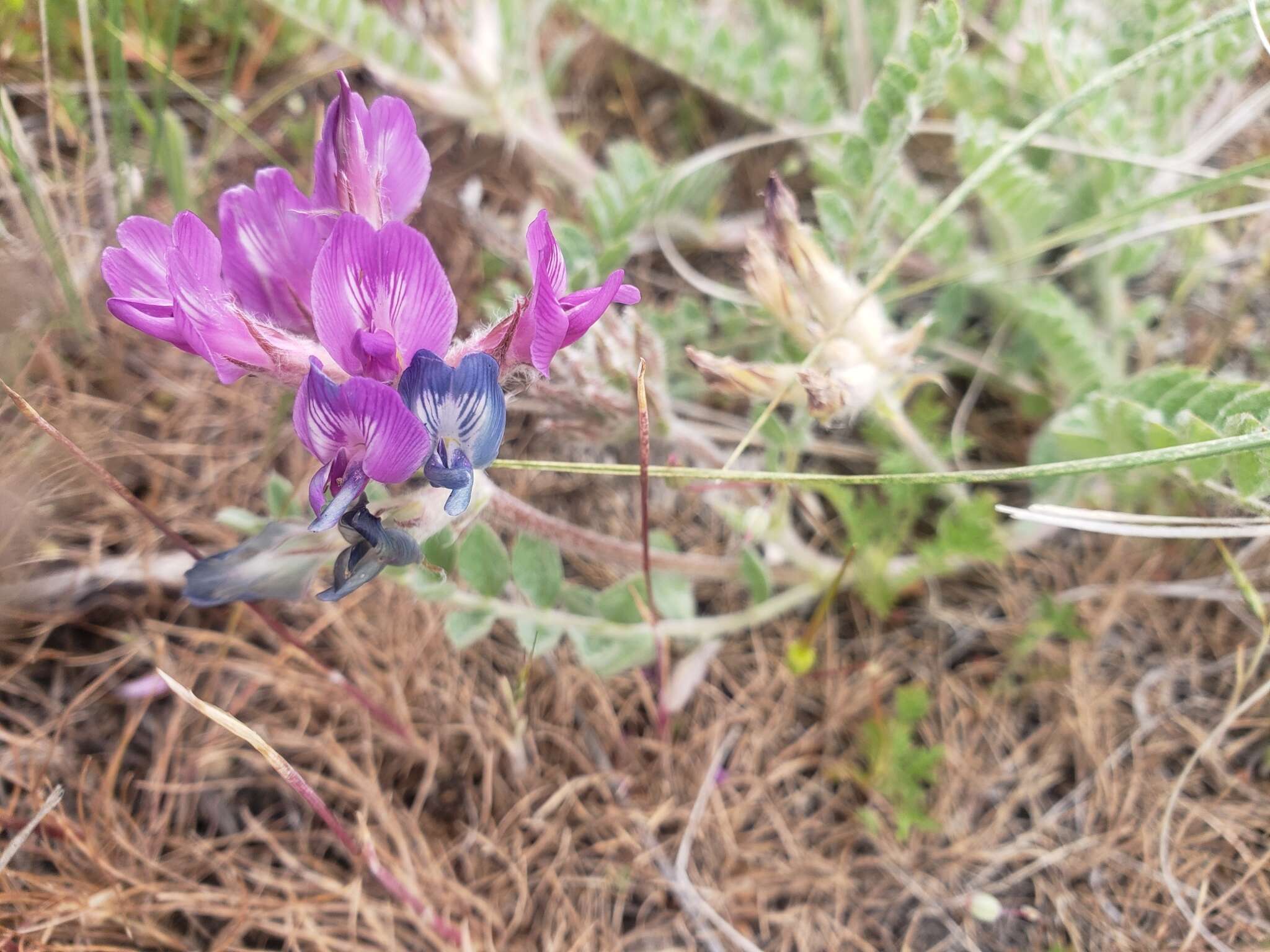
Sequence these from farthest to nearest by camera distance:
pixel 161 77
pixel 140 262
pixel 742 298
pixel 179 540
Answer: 1. pixel 742 298
2. pixel 161 77
3. pixel 179 540
4. pixel 140 262

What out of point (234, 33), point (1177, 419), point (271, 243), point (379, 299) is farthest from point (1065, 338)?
point (234, 33)

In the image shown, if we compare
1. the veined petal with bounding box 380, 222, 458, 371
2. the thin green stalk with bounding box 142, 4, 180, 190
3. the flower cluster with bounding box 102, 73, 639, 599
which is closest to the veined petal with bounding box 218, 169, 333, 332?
the flower cluster with bounding box 102, 73, 639, 599

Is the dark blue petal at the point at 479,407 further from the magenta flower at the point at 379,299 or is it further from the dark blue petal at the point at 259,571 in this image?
the dark blue petal at the point at 259,571

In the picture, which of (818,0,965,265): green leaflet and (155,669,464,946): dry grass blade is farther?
(818,0,965,265): green leaflet

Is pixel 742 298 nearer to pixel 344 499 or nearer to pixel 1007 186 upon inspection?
pixel 1007 186

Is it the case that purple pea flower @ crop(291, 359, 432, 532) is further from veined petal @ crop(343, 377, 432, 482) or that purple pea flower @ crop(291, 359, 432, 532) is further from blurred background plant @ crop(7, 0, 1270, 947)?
blurred background plant @ crop(7, 0, 1270, 947)

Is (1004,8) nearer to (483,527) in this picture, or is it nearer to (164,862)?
(483,527)
